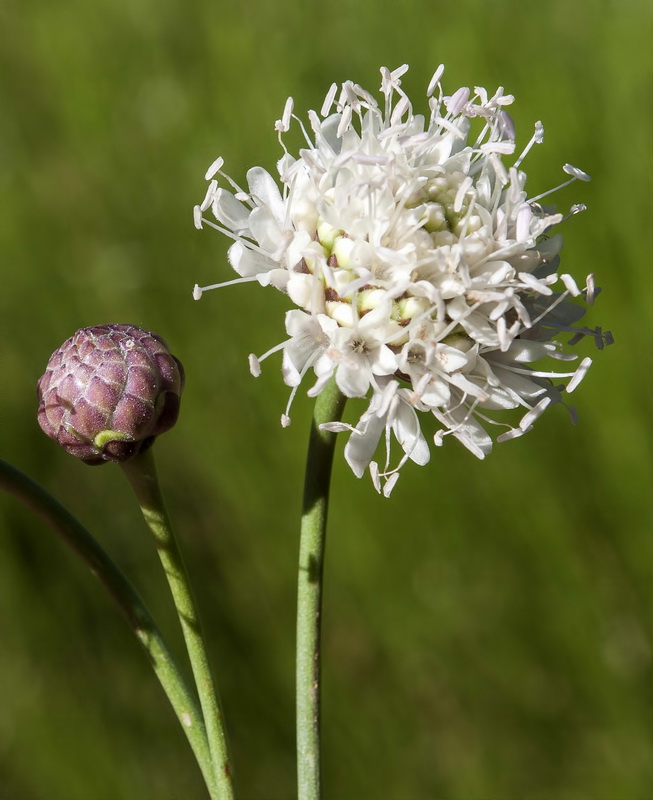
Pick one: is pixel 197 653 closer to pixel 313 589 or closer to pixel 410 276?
pixel 313 589

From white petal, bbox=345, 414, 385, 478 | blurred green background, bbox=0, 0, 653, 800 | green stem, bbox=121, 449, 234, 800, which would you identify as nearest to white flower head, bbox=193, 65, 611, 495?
white petal, bbox=345, 414, 385, 478

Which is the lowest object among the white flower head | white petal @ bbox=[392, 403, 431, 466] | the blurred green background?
the blurred green background

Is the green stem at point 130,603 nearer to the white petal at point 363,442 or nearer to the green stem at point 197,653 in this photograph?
the green stem at point 197,653

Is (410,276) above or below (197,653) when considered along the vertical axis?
above

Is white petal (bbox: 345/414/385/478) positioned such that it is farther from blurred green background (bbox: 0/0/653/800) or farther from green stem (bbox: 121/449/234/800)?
blurred green background (bbox: 0/0/653/800)

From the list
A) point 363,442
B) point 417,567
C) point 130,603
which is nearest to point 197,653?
point 130,603

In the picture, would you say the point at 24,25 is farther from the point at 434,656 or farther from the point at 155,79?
the point at 434,656
